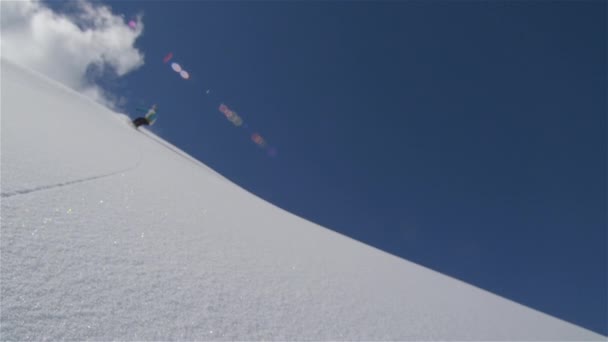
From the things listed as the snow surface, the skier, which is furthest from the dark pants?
the snow surface

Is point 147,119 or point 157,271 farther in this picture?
point 147,119

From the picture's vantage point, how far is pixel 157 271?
128cm

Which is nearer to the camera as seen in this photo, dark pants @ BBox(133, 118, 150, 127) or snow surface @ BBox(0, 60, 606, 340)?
snow surface @ BBox(0, 60, 606, 340)

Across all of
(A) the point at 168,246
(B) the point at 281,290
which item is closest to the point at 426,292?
(B) the point at 281,290

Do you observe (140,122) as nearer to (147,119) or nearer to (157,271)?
(147,119)

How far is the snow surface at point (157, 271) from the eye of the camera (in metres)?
0.92

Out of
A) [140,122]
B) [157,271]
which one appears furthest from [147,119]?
[157,271]

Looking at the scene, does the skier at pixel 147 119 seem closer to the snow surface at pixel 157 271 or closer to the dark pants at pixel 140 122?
the dark pants at pixel 140 122

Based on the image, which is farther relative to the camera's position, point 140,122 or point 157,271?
point 140,122

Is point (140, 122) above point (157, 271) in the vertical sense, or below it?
above

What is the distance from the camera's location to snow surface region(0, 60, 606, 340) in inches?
36.1

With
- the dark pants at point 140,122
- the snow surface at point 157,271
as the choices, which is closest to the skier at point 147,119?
the dark pants at point 140,122

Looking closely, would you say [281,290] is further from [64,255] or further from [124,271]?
[64,255]

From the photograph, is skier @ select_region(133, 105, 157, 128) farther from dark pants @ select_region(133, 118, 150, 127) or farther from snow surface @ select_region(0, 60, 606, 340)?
snow surface @ select_region(0, 60, 606, 340)
